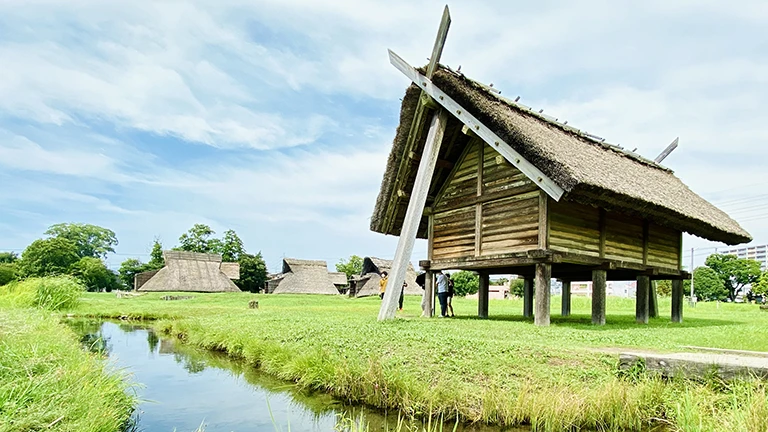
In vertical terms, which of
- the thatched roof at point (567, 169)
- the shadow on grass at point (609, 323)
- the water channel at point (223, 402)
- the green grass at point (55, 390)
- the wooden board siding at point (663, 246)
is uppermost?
the thatched roof at point (567, 169)

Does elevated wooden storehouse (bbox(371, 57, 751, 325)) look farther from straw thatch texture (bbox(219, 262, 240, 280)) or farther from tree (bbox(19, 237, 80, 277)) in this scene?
tree (bbox(19, 237, 80, 277))

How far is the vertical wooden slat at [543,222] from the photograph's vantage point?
448 inches

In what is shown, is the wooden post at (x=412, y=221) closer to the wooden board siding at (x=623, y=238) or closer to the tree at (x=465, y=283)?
the wooden board siding at (x=623, y=238)

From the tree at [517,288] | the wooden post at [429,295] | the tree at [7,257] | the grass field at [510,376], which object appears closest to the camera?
the grass field at [510,376]

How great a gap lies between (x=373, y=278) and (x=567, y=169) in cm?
Answer: 4005

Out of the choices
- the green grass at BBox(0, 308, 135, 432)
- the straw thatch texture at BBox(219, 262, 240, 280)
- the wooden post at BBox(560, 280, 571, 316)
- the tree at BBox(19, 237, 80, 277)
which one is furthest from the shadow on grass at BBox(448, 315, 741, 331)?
the tree at BBox(19, 237, 80, 277)

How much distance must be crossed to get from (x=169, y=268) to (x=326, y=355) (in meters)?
45.4

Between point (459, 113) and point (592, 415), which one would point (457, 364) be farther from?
point (459, 113)

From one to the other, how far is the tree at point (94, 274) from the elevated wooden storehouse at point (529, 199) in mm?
52949

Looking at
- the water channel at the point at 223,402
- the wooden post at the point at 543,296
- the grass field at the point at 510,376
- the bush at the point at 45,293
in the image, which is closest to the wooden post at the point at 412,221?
the grass field at the point at 510,376

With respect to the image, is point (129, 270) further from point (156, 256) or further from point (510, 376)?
point (510, 376)

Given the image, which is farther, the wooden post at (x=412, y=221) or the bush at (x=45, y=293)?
the bush at (x=45, y=293)

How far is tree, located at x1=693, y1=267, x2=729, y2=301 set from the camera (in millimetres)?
77875

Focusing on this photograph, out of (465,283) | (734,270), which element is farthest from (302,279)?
(734,270)
